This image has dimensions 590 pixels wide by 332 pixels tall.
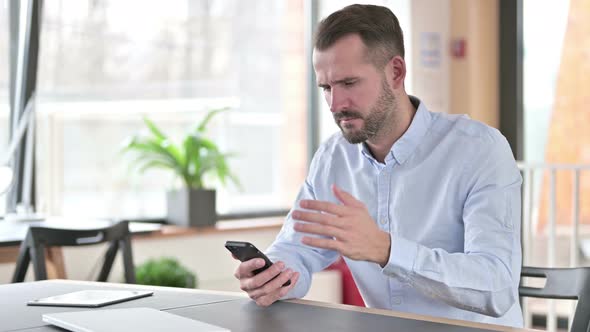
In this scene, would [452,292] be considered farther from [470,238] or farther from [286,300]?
[286,300]

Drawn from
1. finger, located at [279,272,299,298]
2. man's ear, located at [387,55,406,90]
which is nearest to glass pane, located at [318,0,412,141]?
man's ear, located at [387,55,406,90]

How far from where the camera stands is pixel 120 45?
440 cm

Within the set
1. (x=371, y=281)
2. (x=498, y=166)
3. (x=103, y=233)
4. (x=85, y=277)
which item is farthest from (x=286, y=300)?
(x=85, y=277)

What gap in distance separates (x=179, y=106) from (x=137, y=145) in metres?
0.48

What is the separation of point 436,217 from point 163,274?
6.99 ft

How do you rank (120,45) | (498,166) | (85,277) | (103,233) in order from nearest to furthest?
1. (498,166)
2. (103,233)
3. (85,277)
4. (120,45)

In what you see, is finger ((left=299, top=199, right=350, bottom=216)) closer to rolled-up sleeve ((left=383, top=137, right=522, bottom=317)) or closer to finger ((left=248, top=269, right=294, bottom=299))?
rolled-up sleeve ((left=383, top=137, right=522, bottom=317))

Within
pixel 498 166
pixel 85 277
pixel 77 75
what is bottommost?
pixel 85 277

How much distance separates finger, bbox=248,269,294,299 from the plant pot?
103 inches

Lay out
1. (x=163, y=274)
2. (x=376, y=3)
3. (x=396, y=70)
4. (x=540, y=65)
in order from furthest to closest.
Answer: (x=540, y=65)
(x=376, y=3)
(x=163, y=274)
(x=396, y=70)

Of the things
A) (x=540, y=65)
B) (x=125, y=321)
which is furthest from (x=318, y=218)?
(x=540, y=65)

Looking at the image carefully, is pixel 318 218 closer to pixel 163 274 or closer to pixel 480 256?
pixel 480 256

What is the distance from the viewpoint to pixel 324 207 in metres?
1.62

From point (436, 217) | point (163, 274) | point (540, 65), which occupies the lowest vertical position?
point (163, 274)
